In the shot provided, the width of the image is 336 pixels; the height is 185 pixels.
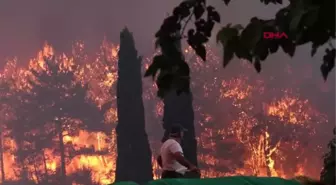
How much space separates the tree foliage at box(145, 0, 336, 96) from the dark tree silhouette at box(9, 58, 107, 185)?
3837cm

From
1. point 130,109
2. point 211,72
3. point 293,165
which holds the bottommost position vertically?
point 293,165

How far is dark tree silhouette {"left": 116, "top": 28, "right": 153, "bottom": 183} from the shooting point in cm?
2606

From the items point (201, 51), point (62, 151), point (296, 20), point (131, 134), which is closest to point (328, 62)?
point (201, 51)

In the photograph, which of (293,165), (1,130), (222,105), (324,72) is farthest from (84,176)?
(324,72)

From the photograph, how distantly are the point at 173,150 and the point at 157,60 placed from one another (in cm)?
657

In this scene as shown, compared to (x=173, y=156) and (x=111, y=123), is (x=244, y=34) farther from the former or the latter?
(x=111, y=123)

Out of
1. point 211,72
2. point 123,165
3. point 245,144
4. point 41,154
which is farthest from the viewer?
point 41,154

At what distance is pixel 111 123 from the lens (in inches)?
1617

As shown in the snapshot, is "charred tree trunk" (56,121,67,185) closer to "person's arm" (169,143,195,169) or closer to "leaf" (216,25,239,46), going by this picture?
"person's arm" (169,143,195,169)

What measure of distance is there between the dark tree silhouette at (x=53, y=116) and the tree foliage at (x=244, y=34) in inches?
1511

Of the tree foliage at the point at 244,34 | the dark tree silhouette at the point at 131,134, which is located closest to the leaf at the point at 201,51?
the tree foliage at the point at 244,34

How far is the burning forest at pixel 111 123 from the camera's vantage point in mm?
34406

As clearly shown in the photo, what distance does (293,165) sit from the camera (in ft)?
114

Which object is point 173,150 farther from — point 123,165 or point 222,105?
point 222,105
